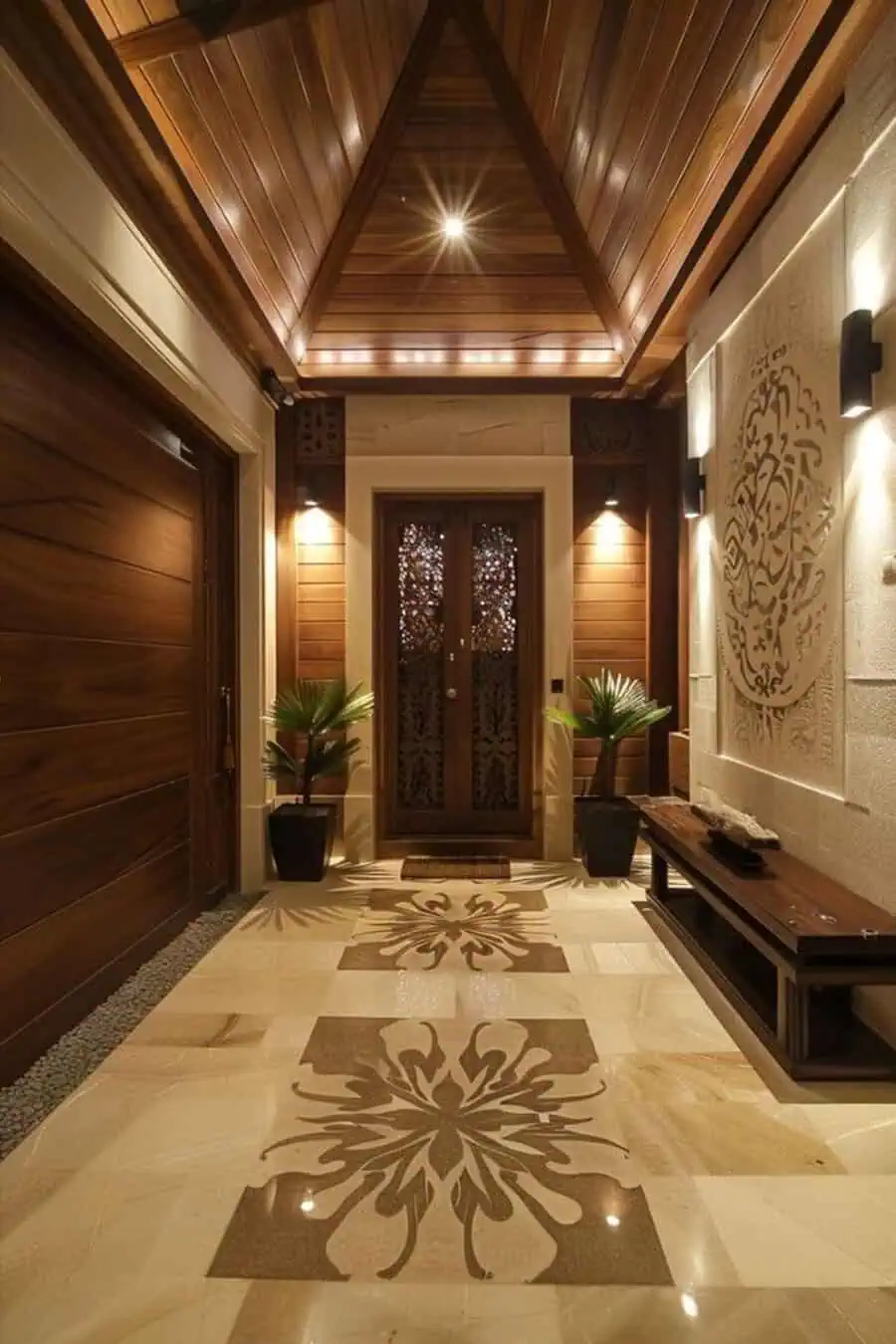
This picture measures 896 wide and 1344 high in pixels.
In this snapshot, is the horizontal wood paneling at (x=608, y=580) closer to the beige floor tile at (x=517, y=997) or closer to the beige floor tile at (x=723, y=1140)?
the beige floor tile at (x=517, y=997)

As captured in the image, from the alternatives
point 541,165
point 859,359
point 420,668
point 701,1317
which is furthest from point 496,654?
point 701,1317

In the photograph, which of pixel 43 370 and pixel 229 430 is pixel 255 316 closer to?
pixel 229 430

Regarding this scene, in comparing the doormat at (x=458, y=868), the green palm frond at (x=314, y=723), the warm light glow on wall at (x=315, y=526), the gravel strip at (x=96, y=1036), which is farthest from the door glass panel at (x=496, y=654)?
Answer: the gravel strip at (x=96, y=1036)

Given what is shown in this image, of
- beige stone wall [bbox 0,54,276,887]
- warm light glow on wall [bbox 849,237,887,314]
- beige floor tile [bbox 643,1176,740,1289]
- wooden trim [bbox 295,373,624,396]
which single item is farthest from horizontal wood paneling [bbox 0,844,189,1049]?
warm light glow on wall [bbox 849,237,887,314]

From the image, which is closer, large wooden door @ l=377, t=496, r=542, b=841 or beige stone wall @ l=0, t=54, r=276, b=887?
beige stone wall @ l=0, t=54, r=276, b=887

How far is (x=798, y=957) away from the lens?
6.97ft

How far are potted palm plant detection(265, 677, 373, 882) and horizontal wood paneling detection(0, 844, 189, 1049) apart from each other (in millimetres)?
868

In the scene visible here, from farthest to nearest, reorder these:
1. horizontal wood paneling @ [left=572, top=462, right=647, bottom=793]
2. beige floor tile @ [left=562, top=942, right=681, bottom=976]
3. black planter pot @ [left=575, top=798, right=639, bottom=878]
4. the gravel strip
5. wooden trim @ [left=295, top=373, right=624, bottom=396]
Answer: horizontal wood paneling @ [left=572, top=462, right=647, bottom=793]
wooden trim @ [left=295, top=373, right=624, bottom=396]
black planter pot @ [left=575, top=798, right=639, bottom=878]
beige floor tile @ [left=562, top=942, right=681, bottom=976]
the gravel strip

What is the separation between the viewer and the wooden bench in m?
2.10

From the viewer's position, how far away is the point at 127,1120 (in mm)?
2014

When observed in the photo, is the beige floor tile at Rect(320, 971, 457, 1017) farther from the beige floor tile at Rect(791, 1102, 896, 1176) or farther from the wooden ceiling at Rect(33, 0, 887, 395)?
the wooden ceiling at Rect(33, 0, 887, 395)

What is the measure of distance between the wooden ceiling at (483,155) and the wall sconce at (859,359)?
0.80 metres

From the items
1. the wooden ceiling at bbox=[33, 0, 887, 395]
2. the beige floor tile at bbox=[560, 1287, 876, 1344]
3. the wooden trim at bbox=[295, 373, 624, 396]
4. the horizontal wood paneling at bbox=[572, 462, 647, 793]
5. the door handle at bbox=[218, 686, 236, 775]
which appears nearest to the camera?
the beige floor tile at bbox=[560, 1287, 876, 1344]

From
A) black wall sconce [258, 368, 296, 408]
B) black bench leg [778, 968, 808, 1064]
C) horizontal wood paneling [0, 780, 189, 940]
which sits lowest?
black bench leg [778, 968, 808, 1064]
